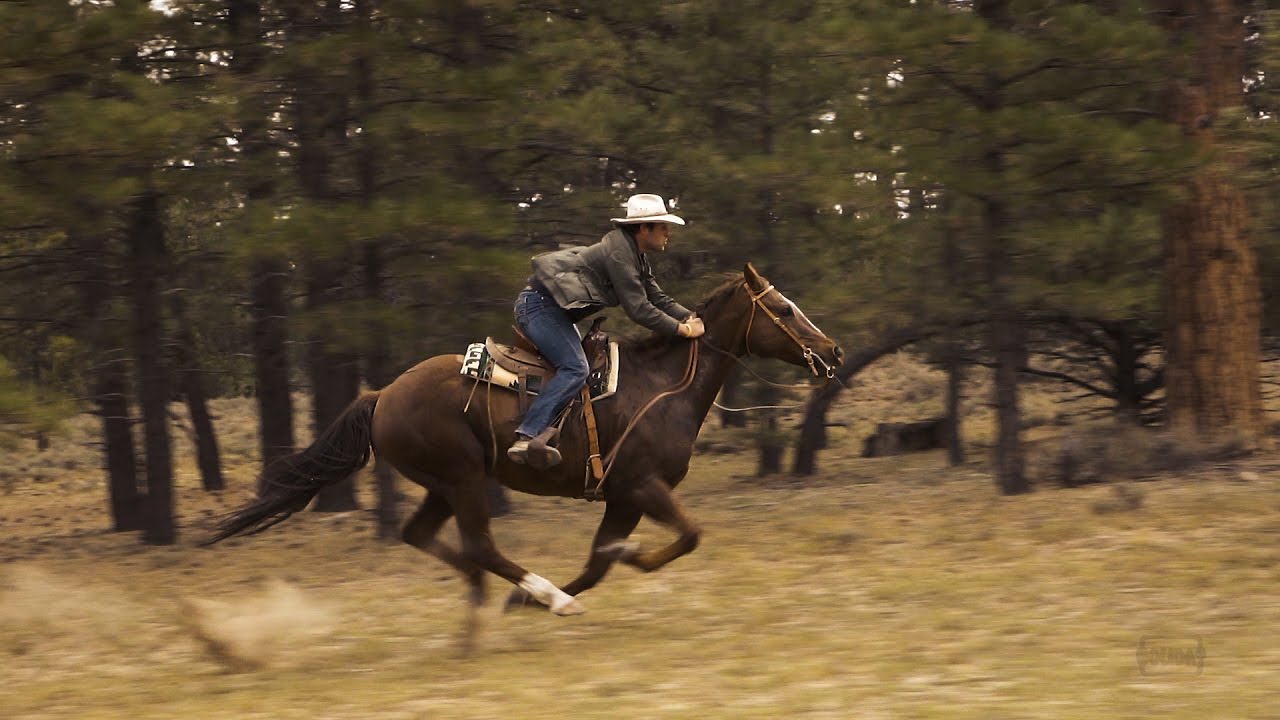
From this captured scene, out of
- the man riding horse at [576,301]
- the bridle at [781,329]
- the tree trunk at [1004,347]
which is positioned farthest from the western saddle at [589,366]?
the tree trunk at [1004,347]

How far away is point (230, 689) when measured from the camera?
327 inches

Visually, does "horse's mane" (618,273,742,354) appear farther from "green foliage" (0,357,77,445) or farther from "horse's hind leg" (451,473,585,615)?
"green foliage" (0,357,77,445)

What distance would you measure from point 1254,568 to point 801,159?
7607 millimetres

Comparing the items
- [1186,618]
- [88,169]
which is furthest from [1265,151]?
[88,169]

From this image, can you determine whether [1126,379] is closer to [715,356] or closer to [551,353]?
[715,356]

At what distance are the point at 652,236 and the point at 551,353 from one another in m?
1.05

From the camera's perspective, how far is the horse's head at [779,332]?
965 centimetres

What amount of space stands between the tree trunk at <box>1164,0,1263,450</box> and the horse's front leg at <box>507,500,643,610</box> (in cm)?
805

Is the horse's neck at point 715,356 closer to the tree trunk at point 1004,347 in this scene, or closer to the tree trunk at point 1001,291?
the tree trunk at point 1001,291

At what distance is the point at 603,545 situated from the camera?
9.59 metres

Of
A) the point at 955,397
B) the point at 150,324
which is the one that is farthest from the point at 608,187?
the point at 955,397

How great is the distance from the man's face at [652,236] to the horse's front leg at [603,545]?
1.76m

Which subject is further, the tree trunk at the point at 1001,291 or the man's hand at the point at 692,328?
the tree trunk at the point at 1001,291

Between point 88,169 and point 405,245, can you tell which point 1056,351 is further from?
point 88,169
